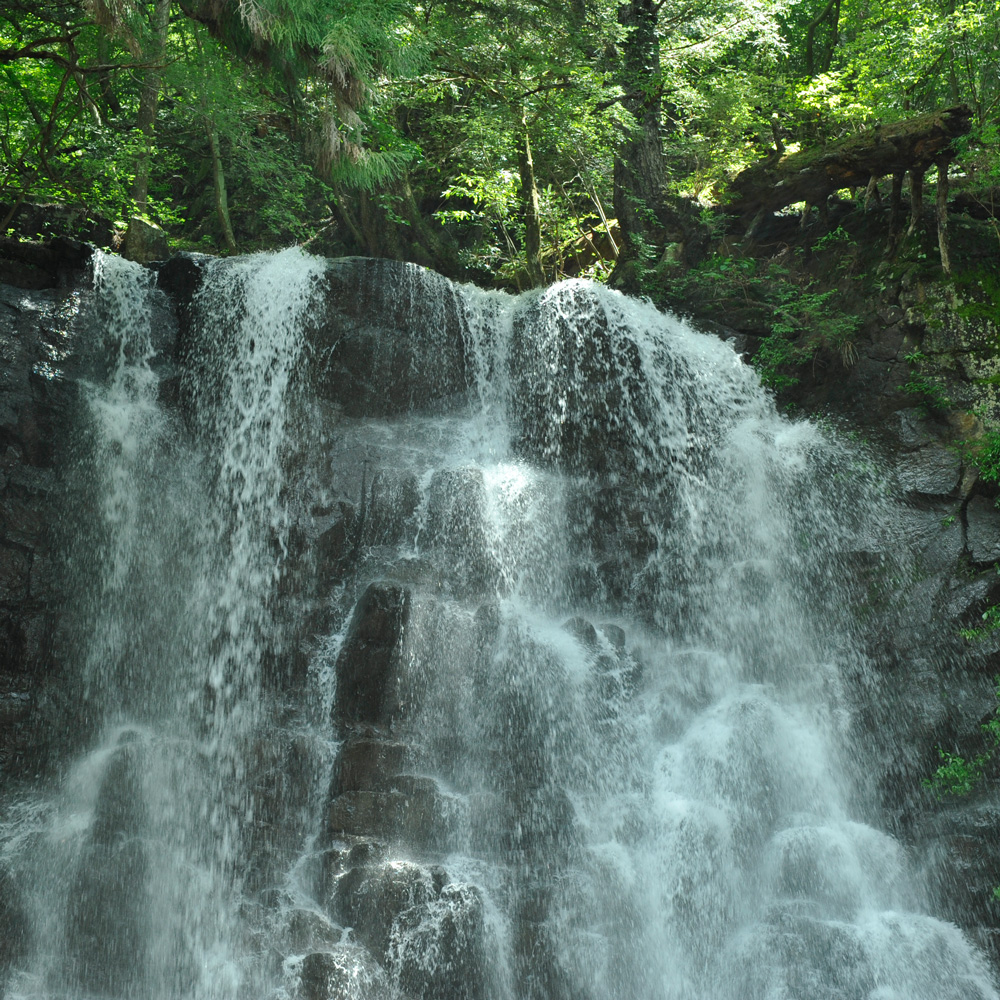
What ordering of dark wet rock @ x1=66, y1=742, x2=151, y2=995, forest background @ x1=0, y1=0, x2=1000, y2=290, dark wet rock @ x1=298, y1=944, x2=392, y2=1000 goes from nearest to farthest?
dark wet rock @ x1=298, y1=944, x2=392, y2=1000, dark wet rock @ x1=66, y1=742, x2=151, y2=995, forest background @ x1=0, y1=0, x2=1000, y2=290

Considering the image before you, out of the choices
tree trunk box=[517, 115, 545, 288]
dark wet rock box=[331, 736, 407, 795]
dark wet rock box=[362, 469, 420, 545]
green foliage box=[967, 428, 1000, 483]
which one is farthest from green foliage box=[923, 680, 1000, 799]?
tree trunk box=[517, 115, 545, 288]

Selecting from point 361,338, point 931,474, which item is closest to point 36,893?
point 361,338

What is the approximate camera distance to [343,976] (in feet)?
19.6

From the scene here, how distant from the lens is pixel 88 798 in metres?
7.07

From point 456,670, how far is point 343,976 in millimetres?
2519

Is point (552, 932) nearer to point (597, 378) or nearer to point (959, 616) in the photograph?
point (959, 616)

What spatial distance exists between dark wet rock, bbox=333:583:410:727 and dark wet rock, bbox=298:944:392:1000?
A: 69.6 inches

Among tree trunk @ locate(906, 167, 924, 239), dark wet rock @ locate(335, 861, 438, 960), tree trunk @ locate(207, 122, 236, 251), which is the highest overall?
tree trunk @ locate(207, 122, 236, 251)

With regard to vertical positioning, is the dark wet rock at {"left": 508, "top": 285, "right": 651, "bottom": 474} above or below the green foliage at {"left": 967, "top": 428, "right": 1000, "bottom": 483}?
above

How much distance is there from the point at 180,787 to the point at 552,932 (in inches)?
130

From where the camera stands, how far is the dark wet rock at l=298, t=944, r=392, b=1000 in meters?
5.92

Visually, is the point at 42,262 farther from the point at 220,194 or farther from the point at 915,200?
the point at 915,200

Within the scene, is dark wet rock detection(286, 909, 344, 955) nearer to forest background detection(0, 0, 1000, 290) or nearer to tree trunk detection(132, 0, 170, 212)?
forest background detection(0, 0, 1000, 290)

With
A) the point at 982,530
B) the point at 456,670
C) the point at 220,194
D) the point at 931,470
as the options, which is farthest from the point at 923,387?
the point at 220,194
